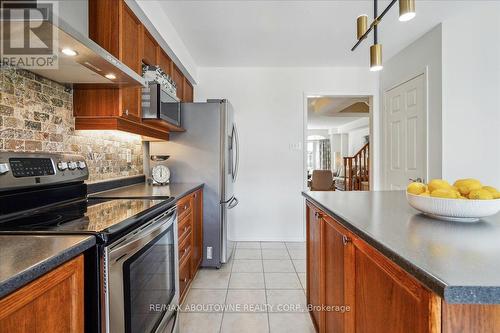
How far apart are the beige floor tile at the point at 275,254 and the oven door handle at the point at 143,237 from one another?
70.4 inches

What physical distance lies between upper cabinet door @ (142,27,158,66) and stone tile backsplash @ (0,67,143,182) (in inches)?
24.5

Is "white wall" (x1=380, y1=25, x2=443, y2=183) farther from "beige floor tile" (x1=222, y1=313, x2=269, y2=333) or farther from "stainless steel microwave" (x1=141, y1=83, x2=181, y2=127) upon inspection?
"stainless steel microwave" (x1=141, y1=83, x2=181, y2=127)

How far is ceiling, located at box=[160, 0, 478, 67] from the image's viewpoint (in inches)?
90.1

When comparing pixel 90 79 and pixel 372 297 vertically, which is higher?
pixel 90 79

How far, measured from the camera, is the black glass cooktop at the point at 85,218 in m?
0.98

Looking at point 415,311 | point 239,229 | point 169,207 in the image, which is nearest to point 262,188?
point 239,229

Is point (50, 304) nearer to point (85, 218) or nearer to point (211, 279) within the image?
point (85, 218)

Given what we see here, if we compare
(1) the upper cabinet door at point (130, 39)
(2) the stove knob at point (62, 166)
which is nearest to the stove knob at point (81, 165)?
(2) the stove knob at point (62, 166)

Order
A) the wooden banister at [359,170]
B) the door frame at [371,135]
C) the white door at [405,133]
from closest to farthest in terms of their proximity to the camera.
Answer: the white door at [405,133], the door frame at [371,135], the wooden banister at [359,170]

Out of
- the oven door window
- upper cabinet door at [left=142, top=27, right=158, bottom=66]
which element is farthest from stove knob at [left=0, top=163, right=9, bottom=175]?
upper cabinet door at [left=142, top=27, right=158, bottom=66]

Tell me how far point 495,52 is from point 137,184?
11.9ft

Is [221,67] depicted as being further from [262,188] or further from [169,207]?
[169,207]

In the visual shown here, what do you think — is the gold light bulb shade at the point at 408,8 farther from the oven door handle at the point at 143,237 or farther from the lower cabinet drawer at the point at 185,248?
the lower cabinet drawer at the point at 185,248

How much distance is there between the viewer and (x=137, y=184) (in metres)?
2.60
